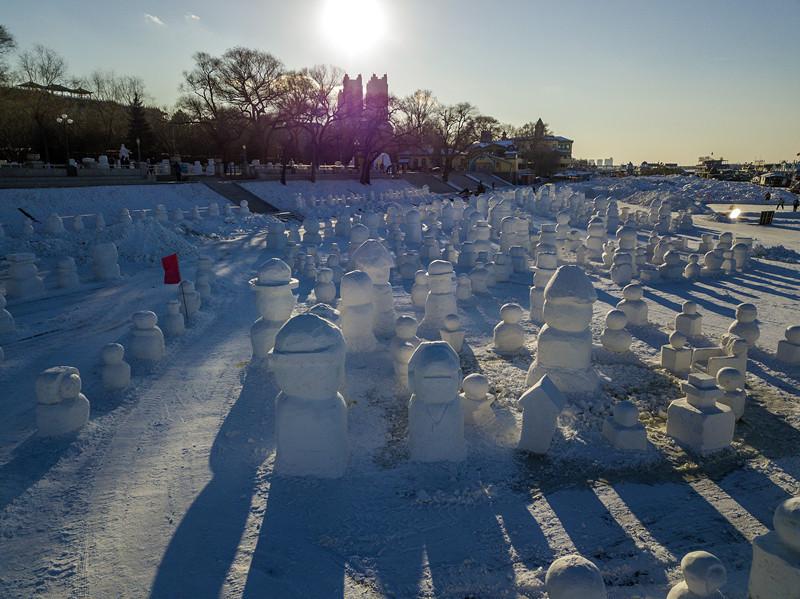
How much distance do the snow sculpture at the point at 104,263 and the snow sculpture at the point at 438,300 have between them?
273 inches

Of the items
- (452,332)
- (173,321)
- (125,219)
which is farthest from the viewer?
(125,219)

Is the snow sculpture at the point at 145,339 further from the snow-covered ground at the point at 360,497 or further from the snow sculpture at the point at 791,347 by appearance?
the snow sculpture at the point at 791,347

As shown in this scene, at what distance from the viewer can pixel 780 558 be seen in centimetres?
247

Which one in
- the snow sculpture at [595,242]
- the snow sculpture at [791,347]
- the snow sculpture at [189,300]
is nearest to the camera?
the snow sculpture at [791,347]

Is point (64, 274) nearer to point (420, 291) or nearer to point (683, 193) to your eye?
point (420, 291)

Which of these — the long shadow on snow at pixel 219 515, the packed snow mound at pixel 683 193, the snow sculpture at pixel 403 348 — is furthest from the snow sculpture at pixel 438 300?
the packed snow mound at pixel 683 193

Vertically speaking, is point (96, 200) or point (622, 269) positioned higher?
point (96, 200)

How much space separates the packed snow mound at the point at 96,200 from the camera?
52.3 feet

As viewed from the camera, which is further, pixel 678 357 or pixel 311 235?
pixel 311 235

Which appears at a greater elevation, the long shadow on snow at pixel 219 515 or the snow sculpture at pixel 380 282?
the snow sculpture at pixel 380 282

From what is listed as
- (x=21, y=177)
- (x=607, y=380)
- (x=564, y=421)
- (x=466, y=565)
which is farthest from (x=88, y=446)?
(x=21, y=177)

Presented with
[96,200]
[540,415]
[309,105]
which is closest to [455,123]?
[309,105]

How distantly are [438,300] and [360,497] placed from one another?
13.8 ft

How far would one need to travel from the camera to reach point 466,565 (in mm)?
3045
